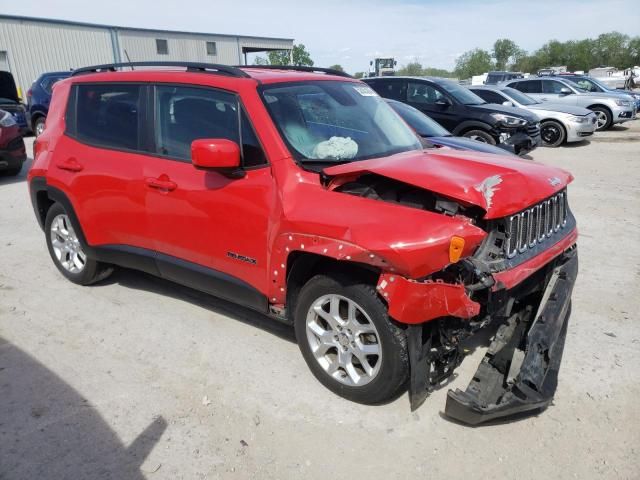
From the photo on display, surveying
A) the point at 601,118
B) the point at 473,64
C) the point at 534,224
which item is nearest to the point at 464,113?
the point at 534,224

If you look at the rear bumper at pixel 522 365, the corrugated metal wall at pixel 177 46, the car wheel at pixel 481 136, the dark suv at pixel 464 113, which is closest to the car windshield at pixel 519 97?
the dark suv at pixel 464 113

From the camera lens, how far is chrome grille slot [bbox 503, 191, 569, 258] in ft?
9.39

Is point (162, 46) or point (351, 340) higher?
point (162, 46)

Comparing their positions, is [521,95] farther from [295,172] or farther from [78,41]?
[78,41]

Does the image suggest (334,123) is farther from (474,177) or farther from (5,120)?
(5,120)

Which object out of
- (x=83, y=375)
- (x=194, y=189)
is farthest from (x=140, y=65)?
(x=83, y=375)

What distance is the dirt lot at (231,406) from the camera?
2.63m

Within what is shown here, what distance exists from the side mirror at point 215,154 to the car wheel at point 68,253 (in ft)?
6.77

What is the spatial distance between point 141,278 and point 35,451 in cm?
243

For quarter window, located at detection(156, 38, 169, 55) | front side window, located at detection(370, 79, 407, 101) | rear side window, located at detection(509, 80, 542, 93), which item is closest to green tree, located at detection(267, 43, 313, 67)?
quarter window, located at detection(156, 38, 169, 55)

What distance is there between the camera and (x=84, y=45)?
25.6 m

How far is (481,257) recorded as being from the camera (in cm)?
279

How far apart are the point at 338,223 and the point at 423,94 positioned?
898cm

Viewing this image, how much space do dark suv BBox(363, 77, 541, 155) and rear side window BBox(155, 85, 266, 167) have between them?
7.91m
